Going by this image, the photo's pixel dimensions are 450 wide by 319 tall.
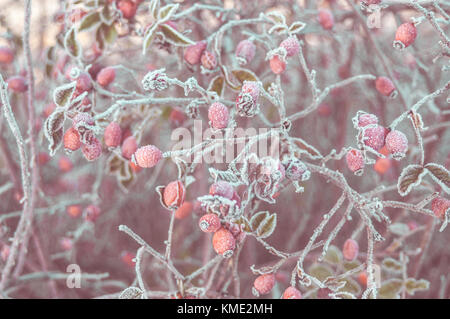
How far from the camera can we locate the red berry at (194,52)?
85 centimetres

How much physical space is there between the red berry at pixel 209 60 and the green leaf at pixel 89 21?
25 cm

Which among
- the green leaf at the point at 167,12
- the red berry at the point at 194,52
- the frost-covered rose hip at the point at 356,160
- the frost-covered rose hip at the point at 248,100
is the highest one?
the green leaf at the point at 167,12

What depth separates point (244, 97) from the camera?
0.67 meters

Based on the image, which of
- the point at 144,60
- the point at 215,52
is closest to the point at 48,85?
the point at 144,60

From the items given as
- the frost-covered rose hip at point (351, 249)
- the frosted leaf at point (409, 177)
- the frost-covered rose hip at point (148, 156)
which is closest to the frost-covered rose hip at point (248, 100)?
the frost-covered rose hip at point (148, 156)

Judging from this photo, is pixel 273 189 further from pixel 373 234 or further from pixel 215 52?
pixel 215 52

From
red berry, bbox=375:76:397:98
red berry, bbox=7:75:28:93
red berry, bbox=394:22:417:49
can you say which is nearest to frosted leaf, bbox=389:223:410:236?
red berry, bbox=375:76:397:98

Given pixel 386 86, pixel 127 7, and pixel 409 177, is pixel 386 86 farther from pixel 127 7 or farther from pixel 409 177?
pixel 127 7

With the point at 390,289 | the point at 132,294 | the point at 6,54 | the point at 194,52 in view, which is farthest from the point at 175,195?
the point at 6,54

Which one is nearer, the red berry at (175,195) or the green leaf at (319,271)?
the red berry at (175,195)

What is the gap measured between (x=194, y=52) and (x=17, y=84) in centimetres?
37

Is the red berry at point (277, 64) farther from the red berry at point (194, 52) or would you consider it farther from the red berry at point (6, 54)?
the red berry at point (6, 54)

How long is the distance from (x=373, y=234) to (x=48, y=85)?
2.81 ft

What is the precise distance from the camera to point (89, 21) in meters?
0.92
